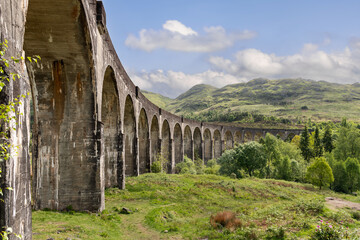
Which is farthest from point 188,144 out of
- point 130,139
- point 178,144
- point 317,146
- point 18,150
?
point 18,150

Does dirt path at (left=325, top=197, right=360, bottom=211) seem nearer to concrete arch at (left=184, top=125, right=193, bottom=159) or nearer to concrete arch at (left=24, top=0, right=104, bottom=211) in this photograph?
concrete arch at (left=24, top=0, right=104, bottom=211)

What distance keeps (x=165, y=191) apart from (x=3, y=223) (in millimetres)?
15426

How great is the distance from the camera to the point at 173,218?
44.5 ft

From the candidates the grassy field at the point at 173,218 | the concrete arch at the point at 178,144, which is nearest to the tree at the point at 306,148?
the concrete arch at the point at 178,144

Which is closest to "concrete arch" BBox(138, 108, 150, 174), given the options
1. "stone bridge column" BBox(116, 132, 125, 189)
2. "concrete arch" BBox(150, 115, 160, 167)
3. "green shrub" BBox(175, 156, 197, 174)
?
"concrete arch" BBox(150, 115, 160, 167)

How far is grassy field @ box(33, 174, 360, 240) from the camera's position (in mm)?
9969

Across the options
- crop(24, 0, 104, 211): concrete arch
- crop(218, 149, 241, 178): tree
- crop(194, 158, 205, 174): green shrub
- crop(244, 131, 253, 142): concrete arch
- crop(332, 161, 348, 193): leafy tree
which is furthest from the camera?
crop(244, 131, 253, 142): concrete arch

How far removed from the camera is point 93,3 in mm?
11875

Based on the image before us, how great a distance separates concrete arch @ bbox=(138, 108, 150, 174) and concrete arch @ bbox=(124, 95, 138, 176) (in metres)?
4.11

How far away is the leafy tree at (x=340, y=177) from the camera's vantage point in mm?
34922

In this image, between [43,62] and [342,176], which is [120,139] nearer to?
[43,62]

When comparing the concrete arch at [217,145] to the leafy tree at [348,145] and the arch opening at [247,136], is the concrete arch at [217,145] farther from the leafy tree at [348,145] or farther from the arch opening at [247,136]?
the leafy tree at [348,145]

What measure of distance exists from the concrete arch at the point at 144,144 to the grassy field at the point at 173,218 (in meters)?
6.68

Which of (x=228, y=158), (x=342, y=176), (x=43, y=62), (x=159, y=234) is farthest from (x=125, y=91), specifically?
(x=342, y=176)
